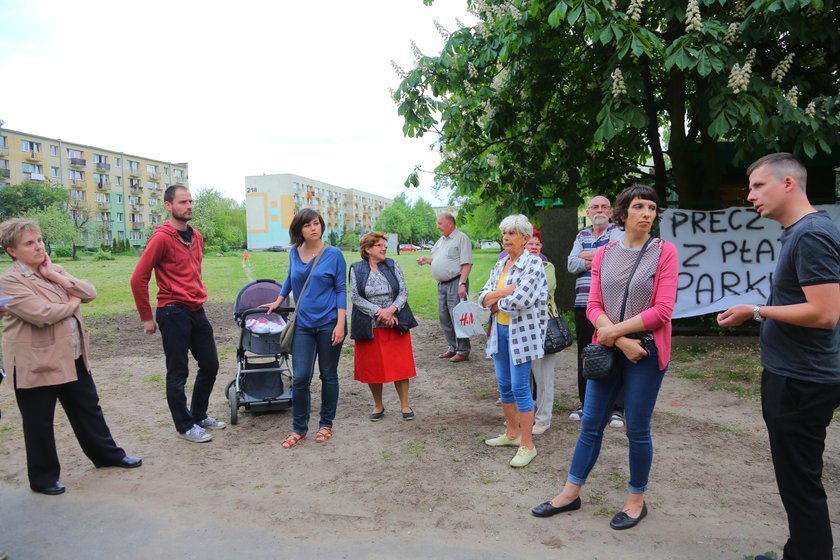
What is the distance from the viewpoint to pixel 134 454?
16.1 ft

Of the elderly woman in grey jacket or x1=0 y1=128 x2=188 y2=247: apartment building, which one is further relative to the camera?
x1=0 y1=128 x2=188 y2=247: apartment building

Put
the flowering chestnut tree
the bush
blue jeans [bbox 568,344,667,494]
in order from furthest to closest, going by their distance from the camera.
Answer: the bush → the flowering chestnut tree → blue jeans [bbox 568,344,667,494]

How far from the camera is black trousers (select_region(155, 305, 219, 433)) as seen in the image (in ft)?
16.5

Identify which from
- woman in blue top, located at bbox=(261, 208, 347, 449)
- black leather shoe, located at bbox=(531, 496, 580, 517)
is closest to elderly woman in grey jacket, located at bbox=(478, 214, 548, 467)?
black leather shoe, located at bbox=(531, 496, 580, 517)

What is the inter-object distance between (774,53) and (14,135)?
68.8 m

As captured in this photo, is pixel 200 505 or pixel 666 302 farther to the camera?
pixel 200 505

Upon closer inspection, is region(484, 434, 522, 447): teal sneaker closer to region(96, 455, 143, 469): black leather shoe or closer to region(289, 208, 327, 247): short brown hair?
region(289, 208, 327, 247): short brown hair

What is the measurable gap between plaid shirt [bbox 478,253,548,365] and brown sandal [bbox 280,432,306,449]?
1936 mm

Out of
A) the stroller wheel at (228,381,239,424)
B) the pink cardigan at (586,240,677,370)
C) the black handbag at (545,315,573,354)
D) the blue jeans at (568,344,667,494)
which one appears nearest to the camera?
the pink cardigan at (586,240,677,370)

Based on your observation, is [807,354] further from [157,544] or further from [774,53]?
[774,53]

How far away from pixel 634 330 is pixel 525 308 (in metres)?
1.21

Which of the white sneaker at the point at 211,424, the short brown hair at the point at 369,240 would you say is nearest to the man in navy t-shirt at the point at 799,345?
the short brown hair at the point at 369,240

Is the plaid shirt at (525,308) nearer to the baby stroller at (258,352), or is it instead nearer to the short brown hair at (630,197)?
the short brown hair at (630,197)

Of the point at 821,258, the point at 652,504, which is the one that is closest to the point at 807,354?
the point at 821,258
